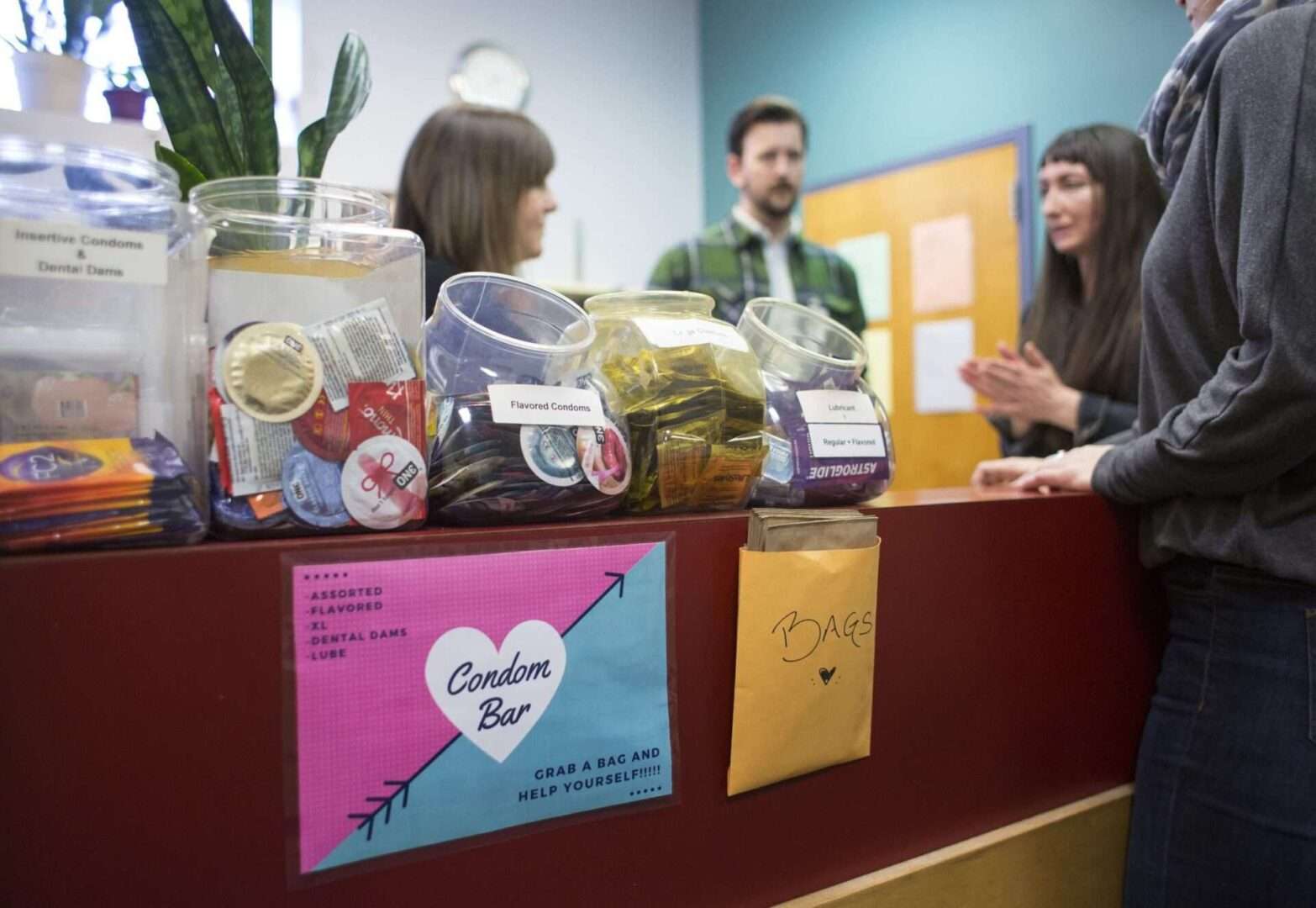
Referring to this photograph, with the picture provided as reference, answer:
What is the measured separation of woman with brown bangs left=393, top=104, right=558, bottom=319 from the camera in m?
1.61

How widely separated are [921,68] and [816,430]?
3131mm

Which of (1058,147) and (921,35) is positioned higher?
(921,35)

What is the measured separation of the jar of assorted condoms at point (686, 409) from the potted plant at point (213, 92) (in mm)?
322

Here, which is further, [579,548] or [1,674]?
[579,548]

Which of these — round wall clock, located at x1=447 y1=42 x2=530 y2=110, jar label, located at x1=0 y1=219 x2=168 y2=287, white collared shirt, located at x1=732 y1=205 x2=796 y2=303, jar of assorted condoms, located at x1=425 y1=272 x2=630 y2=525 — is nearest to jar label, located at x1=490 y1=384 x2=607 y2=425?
jar of assorted condoms, located at x1=425 y1=272 x2=630 y2=525

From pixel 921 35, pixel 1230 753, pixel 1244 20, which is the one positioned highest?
pixel 921 35

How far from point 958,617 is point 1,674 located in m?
0.75

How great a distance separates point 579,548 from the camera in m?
0.64

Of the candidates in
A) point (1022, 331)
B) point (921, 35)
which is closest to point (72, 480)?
point (1022, 331)

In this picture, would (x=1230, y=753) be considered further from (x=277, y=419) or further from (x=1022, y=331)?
(x=1022, y=331)

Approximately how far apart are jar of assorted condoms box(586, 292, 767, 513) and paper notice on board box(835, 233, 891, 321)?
116 inches

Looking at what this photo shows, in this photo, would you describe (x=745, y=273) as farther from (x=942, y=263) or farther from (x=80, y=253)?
(x=80, y=253)

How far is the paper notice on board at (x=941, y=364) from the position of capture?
131 inches

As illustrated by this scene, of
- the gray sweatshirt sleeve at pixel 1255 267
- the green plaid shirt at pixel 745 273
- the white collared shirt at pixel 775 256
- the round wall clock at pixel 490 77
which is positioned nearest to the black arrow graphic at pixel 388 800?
the gray sweatshirt sleeve at pixel 1255 267
